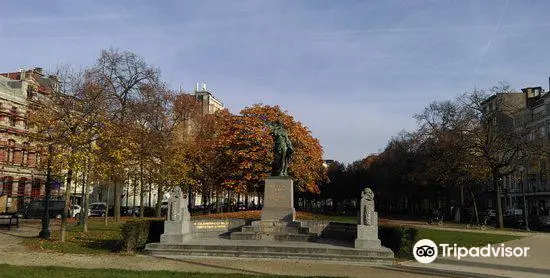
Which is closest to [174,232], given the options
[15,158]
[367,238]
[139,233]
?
[139,233]

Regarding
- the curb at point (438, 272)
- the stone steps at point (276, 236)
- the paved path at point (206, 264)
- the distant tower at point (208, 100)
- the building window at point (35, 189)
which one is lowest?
the curb at point (438, 272)

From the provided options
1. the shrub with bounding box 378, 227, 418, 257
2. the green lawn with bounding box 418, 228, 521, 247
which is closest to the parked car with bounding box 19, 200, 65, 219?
the green lawn with bounding box 418, 228, 521, 247

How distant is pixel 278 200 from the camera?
75.9ft

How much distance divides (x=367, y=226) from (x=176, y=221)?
Answer: 717 cm

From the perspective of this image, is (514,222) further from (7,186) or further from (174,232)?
(7,186)

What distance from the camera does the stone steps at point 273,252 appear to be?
1616 cm

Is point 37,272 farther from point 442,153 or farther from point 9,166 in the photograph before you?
point 9,166

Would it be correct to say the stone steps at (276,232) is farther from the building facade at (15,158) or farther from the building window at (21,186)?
the building window at (21,186)

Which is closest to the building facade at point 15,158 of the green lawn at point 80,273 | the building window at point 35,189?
the building window at point 35,189

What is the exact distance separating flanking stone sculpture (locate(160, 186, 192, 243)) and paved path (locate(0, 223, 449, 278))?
204cm

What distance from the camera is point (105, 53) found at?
1307 inches

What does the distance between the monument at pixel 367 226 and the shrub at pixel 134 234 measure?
310 inches

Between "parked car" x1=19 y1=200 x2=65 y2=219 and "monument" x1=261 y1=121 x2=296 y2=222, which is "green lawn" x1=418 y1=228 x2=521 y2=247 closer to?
"monument" x1=261 y1=121 x2=296 y2=222

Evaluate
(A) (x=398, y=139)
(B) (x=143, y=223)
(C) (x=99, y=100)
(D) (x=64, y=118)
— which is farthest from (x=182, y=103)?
(A) (x=398, y=139)
